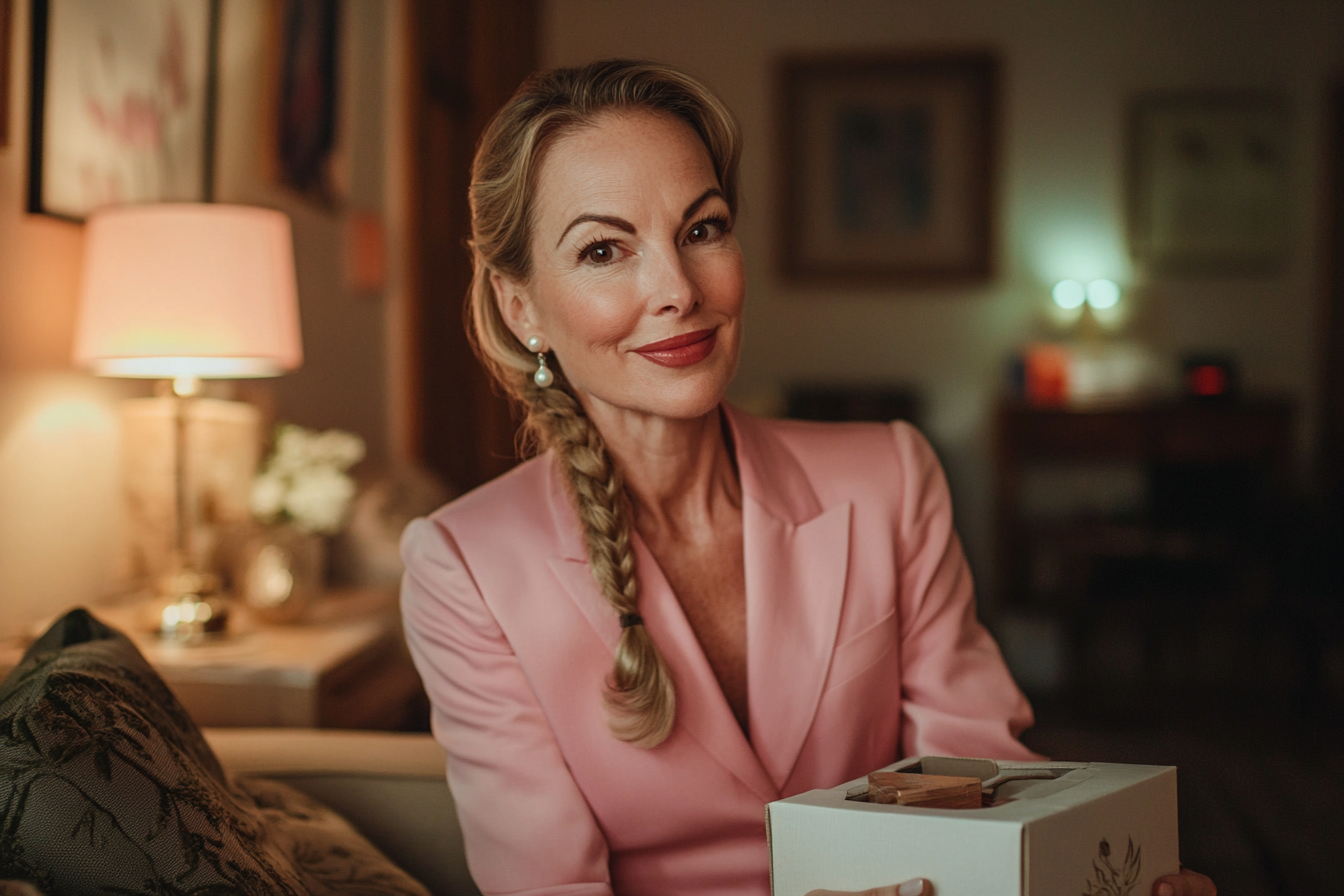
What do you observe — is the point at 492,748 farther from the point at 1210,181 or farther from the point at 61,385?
the point at 1210,181

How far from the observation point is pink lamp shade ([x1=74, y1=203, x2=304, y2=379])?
1.88 metres

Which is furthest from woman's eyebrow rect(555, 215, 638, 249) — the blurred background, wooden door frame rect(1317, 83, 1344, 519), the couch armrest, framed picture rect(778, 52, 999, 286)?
wooden door frame rect(1317, 83, 1344, 519)

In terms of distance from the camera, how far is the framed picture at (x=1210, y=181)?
534 centimetres

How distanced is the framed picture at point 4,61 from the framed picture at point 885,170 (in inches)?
163

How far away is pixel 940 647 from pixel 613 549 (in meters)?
0.41

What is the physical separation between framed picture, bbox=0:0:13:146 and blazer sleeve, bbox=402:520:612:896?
116 centimetres

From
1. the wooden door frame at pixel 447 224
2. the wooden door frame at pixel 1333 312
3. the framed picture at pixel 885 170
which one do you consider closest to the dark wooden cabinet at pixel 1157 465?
the wooden door frame at pixel 1333 312

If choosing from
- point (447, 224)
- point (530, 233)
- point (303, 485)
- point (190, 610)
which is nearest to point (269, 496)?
point (303, 485)

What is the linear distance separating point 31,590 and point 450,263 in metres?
2.45

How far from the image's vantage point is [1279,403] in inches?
188

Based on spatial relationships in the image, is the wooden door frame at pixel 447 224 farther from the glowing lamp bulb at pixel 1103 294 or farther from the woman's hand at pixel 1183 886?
the woman's hand at pixel 1183 886

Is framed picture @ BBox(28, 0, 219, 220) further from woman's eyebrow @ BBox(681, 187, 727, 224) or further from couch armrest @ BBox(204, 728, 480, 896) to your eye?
woman's eyebrow @ BBox(681, 187, 727, 224)

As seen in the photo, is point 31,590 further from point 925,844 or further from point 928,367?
point 928,367

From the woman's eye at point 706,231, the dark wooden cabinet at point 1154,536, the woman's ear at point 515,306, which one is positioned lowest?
the dark wooden cabinet at point 1154,536
